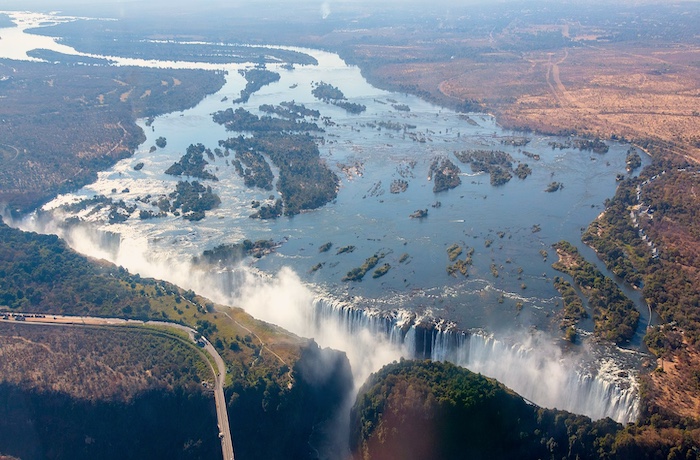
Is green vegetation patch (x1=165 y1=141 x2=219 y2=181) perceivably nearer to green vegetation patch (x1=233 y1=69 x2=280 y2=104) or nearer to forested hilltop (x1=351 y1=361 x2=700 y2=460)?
green vegetation patch (x1=233 y1=69 x2=280 y2=104)

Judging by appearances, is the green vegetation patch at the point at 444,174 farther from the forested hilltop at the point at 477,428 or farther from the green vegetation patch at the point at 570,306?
the forested hilltop at the point at 477,428

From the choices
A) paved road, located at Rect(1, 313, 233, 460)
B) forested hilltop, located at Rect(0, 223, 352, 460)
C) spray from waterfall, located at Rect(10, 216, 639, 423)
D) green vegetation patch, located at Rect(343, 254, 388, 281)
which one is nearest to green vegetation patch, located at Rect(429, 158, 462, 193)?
green vegetation patch, located at Rect(343, 254, 388, 281)

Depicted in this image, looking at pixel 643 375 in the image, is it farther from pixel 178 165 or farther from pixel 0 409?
pixel 178 165

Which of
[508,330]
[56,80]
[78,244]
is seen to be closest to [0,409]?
[78,244]

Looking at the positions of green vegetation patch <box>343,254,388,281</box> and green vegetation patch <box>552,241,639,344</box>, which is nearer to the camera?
green vegetation patch <box>552,241,639,344</box>

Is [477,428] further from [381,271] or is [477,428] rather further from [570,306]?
[381,271]

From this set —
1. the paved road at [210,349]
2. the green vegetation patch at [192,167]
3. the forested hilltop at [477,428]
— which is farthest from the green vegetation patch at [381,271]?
the green vegetation patch at [192,167]
